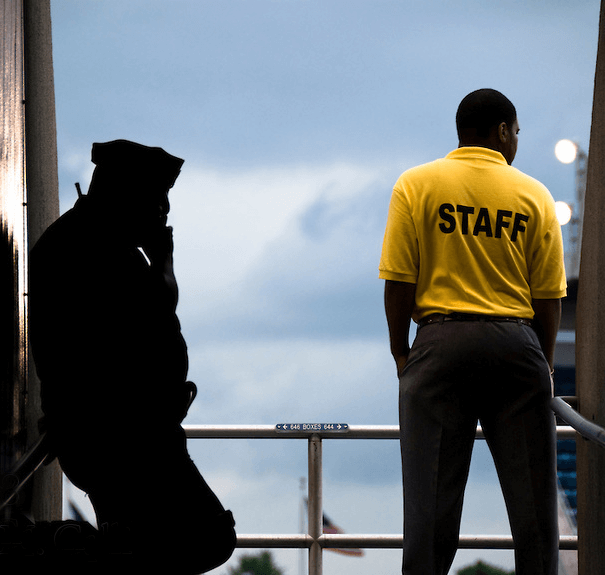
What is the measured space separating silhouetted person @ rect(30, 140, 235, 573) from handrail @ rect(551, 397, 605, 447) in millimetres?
1088

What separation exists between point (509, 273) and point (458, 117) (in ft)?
1.82

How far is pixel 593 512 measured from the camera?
3.15 metres

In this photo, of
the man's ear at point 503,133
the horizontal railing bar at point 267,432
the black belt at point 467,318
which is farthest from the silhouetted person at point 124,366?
the horizontal railing bar at point 267,432

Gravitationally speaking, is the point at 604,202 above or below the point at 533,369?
above

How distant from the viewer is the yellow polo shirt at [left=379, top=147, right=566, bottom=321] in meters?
2.43

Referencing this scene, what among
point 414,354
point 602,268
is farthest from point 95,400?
point 602,268

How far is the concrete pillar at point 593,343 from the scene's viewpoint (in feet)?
9.89

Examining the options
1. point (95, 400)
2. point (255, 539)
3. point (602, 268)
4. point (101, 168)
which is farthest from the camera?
point (255, 539)

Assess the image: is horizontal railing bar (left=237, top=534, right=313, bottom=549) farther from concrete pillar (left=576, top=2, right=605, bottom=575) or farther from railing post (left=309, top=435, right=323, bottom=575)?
concrete pillar (left=576, top=2, right=605, bottom=575)

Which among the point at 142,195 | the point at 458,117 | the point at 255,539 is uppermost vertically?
the point at 458,117

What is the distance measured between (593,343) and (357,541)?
178 centimetres

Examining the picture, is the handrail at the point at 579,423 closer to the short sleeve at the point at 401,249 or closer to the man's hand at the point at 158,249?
the short sleeve at the point at 401,249

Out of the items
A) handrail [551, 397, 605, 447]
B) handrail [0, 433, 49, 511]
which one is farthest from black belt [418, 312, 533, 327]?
handrail [0, 433, 49, 511]

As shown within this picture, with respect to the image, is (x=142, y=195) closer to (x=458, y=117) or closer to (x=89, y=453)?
(x=89, y=453)
